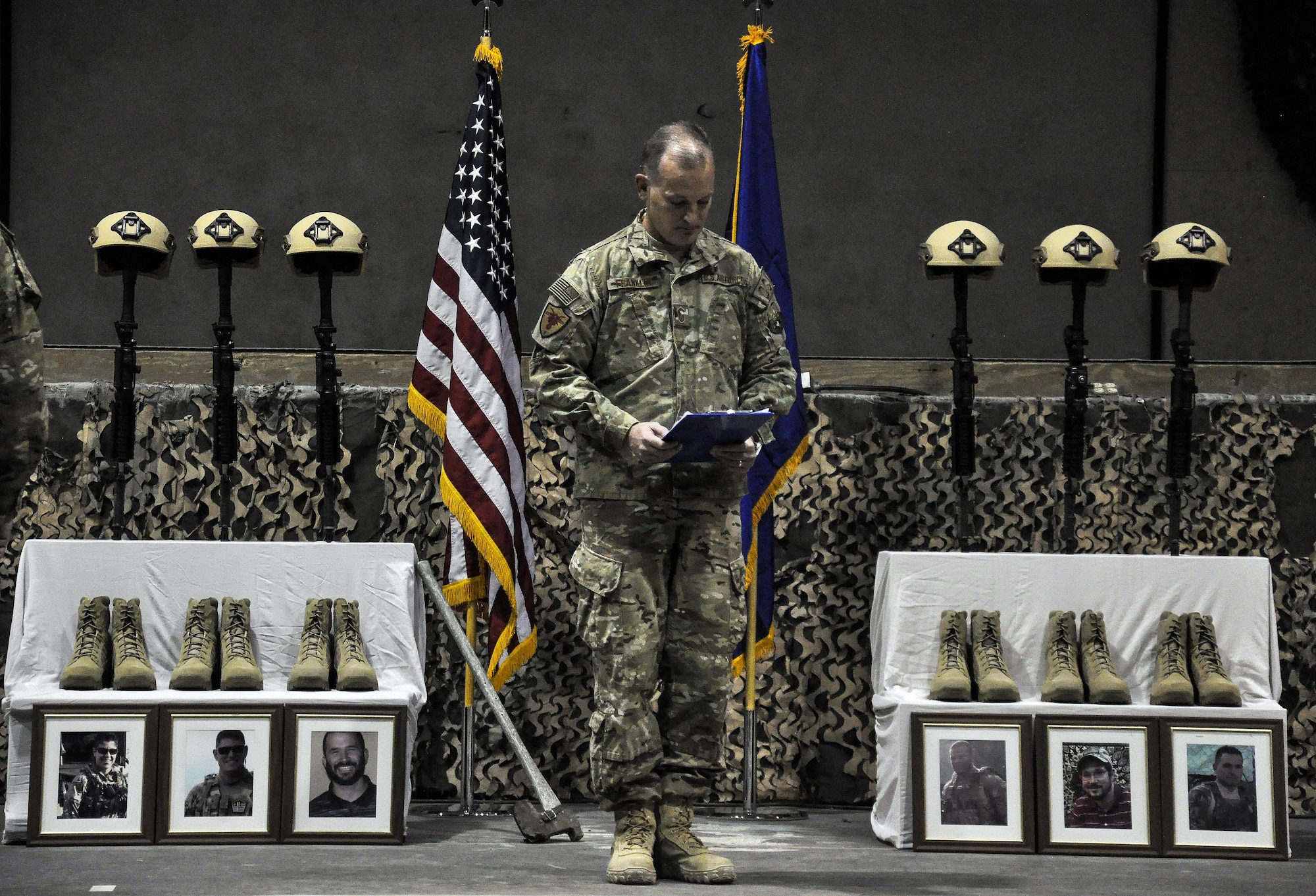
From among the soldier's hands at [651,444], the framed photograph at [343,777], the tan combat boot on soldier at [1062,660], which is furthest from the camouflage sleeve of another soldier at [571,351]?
the tan combat boot on soldier at [1062,660]

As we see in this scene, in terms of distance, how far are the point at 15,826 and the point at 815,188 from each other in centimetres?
426

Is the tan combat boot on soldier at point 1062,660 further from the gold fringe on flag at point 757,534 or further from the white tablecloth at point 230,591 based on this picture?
the white tablecloth at point 230,591

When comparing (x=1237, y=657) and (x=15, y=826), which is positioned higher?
(x=1237, y=657)

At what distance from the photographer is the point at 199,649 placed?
140 inches

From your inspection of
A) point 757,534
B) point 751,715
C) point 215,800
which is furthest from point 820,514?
point 215,800

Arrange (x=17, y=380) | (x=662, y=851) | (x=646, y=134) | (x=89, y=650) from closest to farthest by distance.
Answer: (x=17, y=380) → (x=662, y=851) → (x=89, y=650) → (x=646, y=134)

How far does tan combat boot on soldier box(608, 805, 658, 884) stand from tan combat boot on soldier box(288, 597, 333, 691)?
0.89 metres

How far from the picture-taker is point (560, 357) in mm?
3004

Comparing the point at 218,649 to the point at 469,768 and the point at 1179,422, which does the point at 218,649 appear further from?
the point at 1179,422

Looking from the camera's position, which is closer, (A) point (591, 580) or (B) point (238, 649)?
(A) point (591, 580)

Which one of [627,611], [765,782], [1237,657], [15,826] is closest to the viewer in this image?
[627,611]

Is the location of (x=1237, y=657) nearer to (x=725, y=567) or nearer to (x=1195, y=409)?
(x=1195, y=409)

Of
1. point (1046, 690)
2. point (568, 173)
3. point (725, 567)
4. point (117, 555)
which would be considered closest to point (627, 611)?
point (725, 567)

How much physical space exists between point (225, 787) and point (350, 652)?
0.42 m
